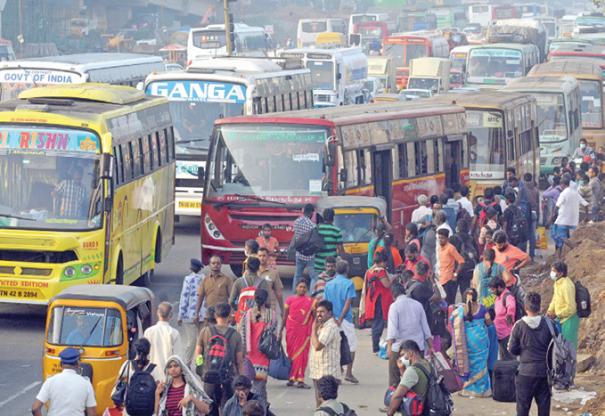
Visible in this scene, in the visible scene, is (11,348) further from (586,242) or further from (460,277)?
(586,242)

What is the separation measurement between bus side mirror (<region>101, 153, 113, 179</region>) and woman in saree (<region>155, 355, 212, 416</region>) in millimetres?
7151

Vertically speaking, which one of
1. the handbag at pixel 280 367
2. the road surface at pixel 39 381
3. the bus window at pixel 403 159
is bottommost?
the road surface at pixel 39 381

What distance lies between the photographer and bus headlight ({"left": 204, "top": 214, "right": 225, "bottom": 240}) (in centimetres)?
2214

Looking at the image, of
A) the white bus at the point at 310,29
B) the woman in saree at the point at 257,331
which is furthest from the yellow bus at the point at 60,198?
the white bus at the point at 310,29

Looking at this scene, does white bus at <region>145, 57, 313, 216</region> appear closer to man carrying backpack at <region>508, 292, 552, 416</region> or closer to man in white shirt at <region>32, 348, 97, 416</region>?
man carrying backpack at <region>508, 292, 552, 416</region>

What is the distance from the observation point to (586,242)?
23.2 m

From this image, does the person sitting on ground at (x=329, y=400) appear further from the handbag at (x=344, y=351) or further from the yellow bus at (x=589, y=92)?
the yellow bus at (x=589, y=92)

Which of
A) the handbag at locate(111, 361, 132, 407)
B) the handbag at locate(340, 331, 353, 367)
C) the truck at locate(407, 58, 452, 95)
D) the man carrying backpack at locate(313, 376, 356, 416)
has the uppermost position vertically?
the man carrying backpack at locate(313, 376, 356, 416)

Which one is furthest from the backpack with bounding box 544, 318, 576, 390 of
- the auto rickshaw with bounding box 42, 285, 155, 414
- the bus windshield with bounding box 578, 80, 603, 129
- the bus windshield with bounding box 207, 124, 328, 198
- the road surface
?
the bus windshield with bounding box 578, 80, 603, 129

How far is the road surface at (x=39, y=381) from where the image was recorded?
14.8 m

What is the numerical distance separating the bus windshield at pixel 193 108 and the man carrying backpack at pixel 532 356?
50.0 feet

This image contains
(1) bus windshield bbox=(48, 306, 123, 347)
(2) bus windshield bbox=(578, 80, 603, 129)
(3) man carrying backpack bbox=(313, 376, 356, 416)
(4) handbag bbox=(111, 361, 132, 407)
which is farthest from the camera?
(2) bus windshield bbox=(578, 80, 603, 129)

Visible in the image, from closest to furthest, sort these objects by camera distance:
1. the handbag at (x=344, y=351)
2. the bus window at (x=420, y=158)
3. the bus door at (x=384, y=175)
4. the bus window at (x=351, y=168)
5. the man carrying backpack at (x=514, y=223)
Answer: the handbag at (x=344, y=351)
the man carrying backpack at (x=514, y=223)
the bus window at (x=351, y=168)
the bus door at (x=384, y=175)
the bus window at (x=420, y=158)

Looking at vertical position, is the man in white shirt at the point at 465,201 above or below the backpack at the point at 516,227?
above
